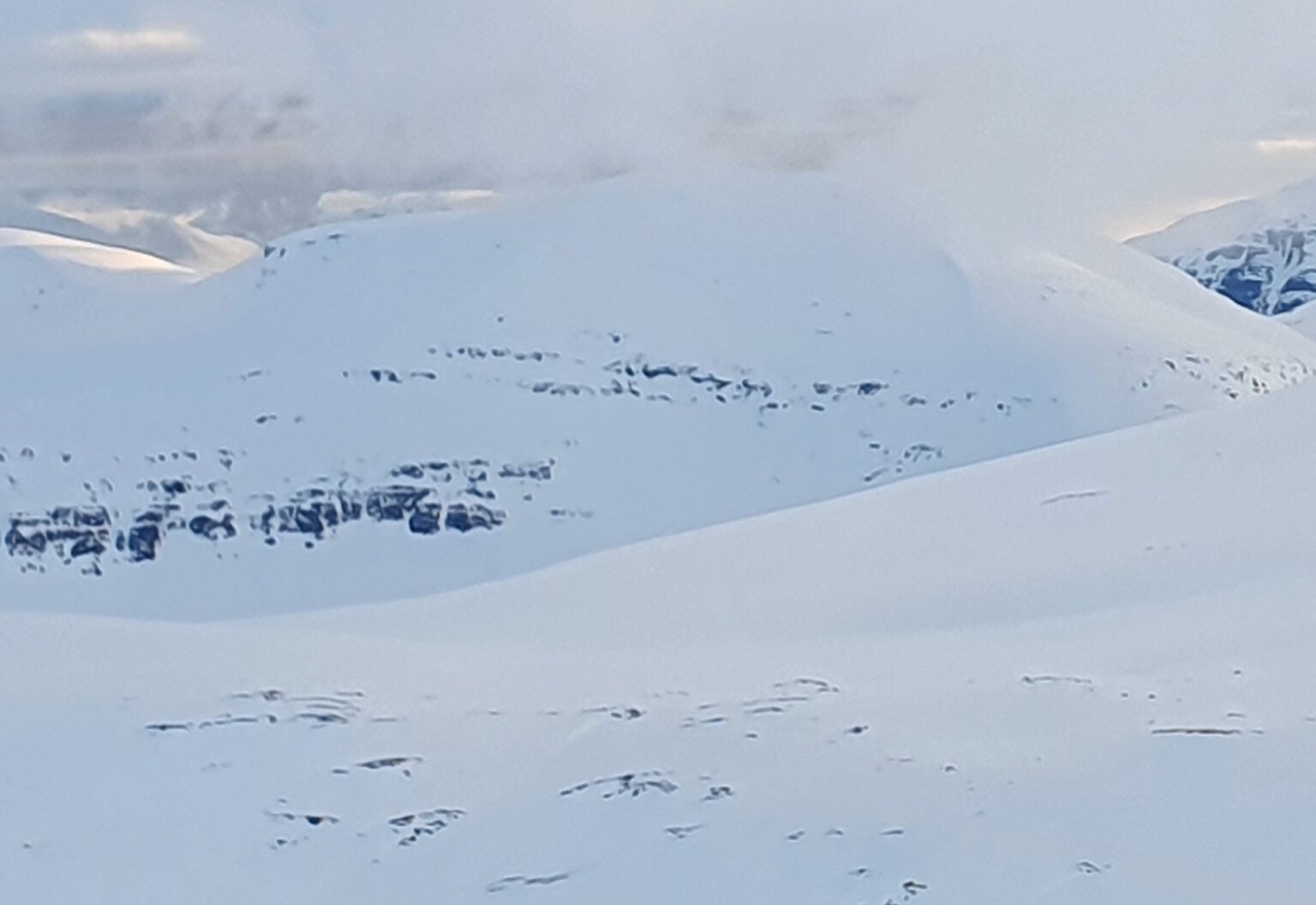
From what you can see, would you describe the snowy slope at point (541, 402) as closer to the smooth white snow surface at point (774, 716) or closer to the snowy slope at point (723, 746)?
the smooth white snow surface at point (774, 716)

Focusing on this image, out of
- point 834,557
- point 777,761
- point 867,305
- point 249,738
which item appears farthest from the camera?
point 867,305

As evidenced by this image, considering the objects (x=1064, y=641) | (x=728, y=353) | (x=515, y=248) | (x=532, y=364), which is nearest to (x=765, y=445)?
(x=728, y=353)

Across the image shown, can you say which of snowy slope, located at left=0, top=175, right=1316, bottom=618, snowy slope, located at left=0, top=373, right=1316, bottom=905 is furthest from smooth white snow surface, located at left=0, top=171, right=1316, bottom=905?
snowy slope, located at left=0, top=175, right=1316, bottom=618

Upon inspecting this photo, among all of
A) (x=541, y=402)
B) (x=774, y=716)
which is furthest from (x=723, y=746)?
(x=541, y=402)

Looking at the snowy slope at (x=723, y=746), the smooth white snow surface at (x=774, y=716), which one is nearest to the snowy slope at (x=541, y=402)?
the smooth white snow surface at (x=774, y=716)

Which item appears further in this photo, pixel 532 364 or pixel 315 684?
pixel 532 364

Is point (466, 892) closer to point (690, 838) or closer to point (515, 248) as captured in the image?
point (690, 838)

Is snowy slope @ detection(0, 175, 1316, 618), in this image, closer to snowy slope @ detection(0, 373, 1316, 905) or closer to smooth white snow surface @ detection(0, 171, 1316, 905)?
smooth white snow surface @ detection(0, 171, 1316, 905)
